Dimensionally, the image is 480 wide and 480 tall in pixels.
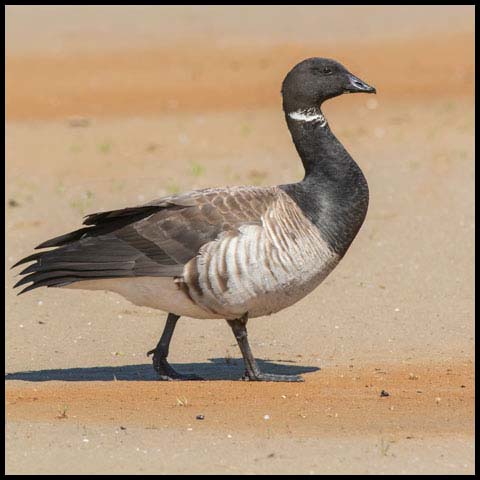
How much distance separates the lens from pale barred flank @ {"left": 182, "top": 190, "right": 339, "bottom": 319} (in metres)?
9.12

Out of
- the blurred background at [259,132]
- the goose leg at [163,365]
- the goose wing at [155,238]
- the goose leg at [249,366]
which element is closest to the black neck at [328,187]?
the goose wing at [155,238]

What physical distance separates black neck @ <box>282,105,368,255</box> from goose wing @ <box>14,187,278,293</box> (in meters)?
0.33

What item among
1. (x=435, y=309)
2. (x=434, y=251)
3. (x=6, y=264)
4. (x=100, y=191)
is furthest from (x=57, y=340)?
(x=100, y=191)

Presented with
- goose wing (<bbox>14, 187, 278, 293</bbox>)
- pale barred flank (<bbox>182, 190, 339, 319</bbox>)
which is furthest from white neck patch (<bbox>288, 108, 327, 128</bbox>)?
pale barred flank (<bbox>182, 190, 339, 319</bbox>)

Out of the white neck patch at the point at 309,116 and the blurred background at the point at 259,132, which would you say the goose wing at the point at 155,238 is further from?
the blurred background at the point at 259,132

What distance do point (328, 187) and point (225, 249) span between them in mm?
1116

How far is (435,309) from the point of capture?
475 inches

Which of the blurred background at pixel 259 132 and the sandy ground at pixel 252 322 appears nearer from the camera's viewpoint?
the sandy ground at pixel 252 322

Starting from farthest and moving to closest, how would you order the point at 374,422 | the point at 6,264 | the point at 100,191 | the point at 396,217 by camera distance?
the point at 100,191 < the point at 396,217 < the point at 6,264 < the point at 374,422

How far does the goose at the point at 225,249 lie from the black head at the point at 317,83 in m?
0.33

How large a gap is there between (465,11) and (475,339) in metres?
32.2

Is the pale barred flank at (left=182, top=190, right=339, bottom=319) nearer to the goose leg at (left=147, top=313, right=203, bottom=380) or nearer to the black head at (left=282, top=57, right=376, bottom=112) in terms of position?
the goose leg at (left=147, top=313, right=203, bottom=380)

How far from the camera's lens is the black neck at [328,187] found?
9.53m

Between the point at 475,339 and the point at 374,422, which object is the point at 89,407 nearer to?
the point at 374,422
